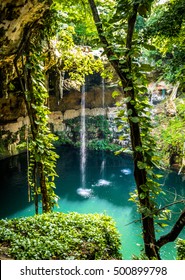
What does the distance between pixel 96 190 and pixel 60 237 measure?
6.82m

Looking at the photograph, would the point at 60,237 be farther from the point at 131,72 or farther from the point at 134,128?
the point at 131,72

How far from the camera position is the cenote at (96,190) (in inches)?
273

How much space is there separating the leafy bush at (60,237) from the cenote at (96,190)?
2352 millimetres

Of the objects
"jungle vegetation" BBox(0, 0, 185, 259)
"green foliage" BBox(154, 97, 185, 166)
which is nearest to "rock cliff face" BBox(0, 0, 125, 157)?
"jungle vegetation" BBox(0, 0, 185, 259)

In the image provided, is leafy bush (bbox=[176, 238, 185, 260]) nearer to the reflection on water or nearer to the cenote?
the cenote

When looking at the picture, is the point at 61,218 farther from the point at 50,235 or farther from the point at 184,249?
the point at 184,249

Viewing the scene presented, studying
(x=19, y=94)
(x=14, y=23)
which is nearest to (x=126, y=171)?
(x=19, y=94)

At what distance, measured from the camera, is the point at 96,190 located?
9.67m

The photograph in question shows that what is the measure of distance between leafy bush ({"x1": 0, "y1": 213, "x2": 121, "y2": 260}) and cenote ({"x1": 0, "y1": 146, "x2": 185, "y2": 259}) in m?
2.35

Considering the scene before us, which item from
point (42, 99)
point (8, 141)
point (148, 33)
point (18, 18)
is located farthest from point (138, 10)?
point (8, 141)

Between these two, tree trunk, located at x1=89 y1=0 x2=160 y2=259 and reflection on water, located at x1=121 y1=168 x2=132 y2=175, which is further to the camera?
reflection on water, located at x1=121 y1=168 x2=132 y2=175

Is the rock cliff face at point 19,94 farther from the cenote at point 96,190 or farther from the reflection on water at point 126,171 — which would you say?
the reflection on water at point 126,171

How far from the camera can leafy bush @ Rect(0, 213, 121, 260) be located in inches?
102

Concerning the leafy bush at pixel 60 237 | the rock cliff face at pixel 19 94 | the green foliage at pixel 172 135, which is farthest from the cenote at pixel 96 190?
the leafy bush at pixel 60 237
